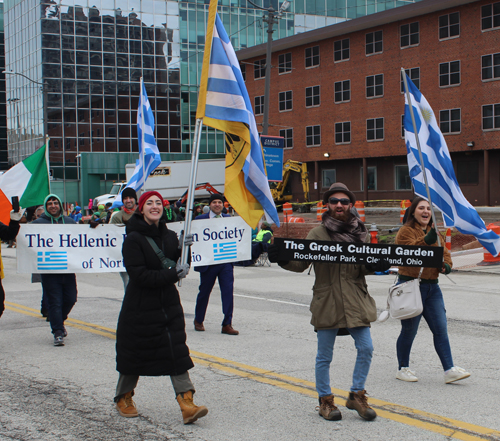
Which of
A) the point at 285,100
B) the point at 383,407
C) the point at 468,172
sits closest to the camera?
the point at 383,407

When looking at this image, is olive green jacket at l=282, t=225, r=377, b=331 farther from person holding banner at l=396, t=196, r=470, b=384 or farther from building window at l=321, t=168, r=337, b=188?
building window at l=321, t=168, r=337, b=188

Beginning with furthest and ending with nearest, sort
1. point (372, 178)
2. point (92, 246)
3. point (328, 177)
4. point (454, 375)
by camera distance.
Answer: point (328, 177), point (372, 178), point (92, 246), point (454, 375)

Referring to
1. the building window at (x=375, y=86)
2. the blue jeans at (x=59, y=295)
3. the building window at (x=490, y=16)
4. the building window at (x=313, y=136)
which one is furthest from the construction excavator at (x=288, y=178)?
the blue jeans at (x=59, y=295)

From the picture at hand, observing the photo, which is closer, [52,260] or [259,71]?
[52,260]

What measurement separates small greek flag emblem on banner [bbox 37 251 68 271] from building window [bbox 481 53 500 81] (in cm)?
3570

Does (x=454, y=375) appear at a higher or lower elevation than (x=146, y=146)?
lower

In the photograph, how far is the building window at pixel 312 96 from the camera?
4838cm

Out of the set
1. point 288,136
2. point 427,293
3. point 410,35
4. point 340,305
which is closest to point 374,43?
point 410,35

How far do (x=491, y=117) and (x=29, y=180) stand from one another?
34272mm

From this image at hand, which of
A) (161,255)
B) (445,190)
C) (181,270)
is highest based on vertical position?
(445,190)

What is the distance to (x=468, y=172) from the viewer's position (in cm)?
4138

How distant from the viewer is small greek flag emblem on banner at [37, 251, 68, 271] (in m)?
8.69

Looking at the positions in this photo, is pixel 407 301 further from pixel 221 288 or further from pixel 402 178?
pixel 402 178

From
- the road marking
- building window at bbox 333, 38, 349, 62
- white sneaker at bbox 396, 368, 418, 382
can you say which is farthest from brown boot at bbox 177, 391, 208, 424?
building window at bbox 333, 38, 349, 62
